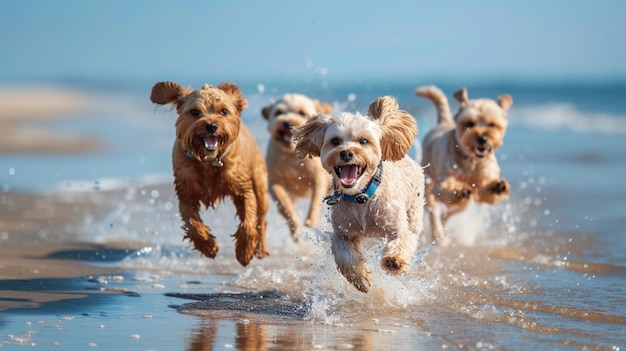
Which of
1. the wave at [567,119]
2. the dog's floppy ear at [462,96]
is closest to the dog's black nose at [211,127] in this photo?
the dog's floppy ear at [462,96]

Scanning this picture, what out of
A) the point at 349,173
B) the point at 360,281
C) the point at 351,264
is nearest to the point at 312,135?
the point at 349,173

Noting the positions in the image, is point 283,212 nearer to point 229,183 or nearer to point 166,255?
point 166,255

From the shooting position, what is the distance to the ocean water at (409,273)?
20.0 ft

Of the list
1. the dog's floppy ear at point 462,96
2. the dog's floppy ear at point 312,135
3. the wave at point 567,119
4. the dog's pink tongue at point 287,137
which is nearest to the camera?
the dog's floppy ear at point 312,135

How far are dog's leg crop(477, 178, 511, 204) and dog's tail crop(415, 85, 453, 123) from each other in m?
1.38

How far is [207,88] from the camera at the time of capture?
25.4 feet

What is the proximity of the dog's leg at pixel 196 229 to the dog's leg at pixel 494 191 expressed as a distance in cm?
296

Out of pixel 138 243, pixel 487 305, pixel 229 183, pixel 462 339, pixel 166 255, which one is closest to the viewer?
pixel 462 339

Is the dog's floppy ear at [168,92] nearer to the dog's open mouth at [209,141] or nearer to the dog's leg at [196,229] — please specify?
the dog's open mouth at [209,141]

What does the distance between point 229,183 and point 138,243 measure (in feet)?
8.99

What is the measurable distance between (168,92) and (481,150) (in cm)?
338

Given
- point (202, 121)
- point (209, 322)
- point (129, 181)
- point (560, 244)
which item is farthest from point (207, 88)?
point (129, 181)

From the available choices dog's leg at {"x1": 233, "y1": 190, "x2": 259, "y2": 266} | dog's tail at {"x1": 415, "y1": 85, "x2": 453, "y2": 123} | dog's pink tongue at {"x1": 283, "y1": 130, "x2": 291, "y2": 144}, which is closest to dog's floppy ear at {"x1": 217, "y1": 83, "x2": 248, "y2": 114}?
dog's leg at {"x1": 233, "y1": 190, "x2": 259, "y2": 266}

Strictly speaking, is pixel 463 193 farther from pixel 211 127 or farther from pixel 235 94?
pixel 211 127
